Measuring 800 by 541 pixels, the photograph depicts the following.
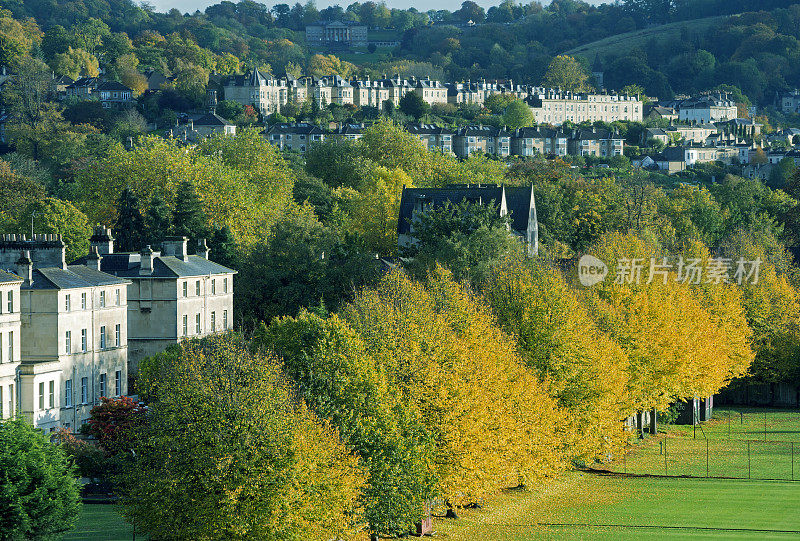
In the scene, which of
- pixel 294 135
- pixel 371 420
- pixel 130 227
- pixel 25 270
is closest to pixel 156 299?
pixel 25 270

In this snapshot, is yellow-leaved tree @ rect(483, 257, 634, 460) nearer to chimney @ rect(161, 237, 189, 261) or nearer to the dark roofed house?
chimney @ rect(161, 237, 189, 261)

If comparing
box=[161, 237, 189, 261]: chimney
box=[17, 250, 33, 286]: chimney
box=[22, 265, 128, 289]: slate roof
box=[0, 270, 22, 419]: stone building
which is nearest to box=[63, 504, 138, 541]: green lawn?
box=[0, 270, 22, 419]: stone building

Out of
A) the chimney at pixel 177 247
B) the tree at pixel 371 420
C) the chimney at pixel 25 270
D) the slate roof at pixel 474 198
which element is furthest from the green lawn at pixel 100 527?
the slate roof at pixel 474 198

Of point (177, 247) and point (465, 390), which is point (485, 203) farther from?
point (465, 390)

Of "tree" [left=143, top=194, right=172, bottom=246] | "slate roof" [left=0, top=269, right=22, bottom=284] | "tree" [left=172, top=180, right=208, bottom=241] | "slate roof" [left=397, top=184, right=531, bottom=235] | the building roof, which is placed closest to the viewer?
"slate roof" [left=0, top=269, right=22, bottom=284]

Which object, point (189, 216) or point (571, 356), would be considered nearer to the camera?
point (571, 356)

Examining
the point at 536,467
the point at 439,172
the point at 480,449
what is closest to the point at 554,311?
the point at 536,467

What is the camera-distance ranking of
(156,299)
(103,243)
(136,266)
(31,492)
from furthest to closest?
(103,243) → (136,266) → (156,299) → (31,492)
